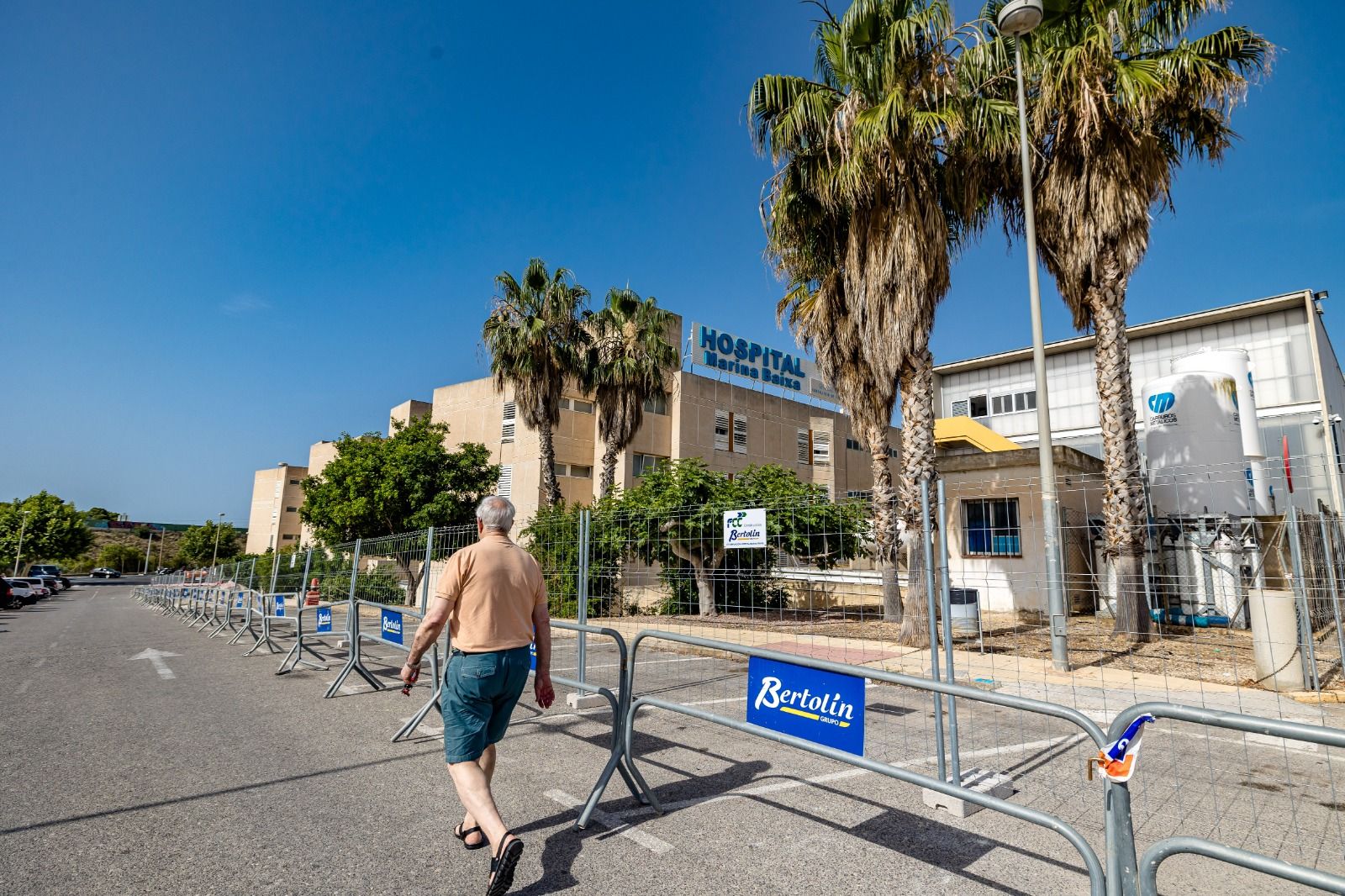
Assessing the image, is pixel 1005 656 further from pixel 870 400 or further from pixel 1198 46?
pixel 1198 46

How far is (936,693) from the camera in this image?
12.9 feet

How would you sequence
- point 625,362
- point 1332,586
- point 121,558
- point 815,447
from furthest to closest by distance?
point 121,558, point 815,447, point 625,362, point 1332,586

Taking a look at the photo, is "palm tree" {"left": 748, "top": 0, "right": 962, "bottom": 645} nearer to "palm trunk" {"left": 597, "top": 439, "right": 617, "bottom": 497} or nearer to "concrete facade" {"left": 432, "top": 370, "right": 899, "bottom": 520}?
"palm trunk" {"left": 597, "top": 439, "right": 617, "bottom": 497}

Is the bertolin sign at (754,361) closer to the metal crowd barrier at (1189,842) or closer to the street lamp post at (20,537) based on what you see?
the metal crowd barrier at (1189,842)

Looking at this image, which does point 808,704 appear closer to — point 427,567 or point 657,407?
point 427,567

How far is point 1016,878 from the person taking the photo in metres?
3.67

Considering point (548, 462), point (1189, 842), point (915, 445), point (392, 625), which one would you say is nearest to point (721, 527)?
point (915, 445)

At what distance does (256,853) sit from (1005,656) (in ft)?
34.9

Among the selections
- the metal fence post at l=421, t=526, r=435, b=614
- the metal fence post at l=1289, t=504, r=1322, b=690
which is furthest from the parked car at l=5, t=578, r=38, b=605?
the metal fence post at l=1289, t=504, r=1322, b=690

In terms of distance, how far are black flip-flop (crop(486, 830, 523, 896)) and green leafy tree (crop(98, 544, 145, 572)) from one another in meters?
121

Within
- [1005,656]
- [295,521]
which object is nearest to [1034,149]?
[1005,656]

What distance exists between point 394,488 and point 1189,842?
27.6 meters

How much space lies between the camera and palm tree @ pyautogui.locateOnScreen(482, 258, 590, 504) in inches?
969

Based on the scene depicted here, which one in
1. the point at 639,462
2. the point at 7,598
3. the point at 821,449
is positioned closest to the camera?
the point at 7,598
